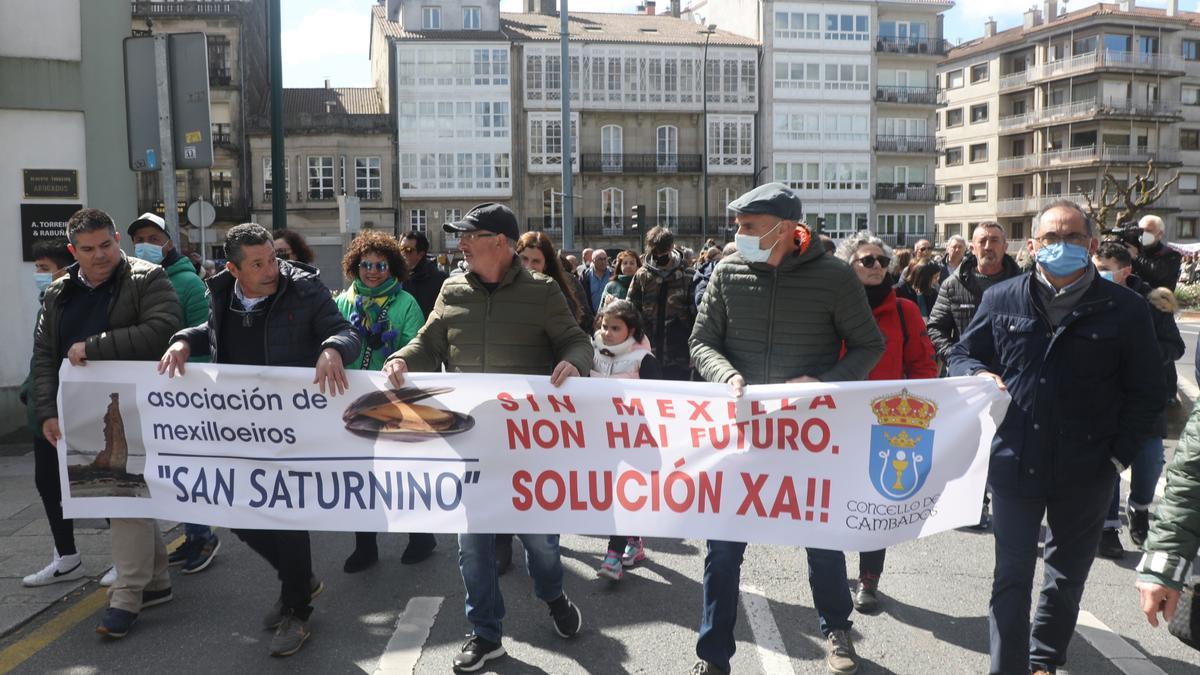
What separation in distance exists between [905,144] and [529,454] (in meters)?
59.3

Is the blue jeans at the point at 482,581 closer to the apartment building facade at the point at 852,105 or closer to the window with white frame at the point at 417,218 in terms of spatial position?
the window with white frame at the point at 417,218

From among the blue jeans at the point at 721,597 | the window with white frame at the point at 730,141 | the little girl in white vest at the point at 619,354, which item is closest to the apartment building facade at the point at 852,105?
the window with white frame at the point at 730,141

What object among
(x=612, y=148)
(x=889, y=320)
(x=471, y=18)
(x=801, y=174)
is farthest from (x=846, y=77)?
(x=889, y=320)

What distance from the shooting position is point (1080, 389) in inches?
146

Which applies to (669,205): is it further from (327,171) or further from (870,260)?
(870,260)

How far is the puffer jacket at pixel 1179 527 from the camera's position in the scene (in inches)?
108

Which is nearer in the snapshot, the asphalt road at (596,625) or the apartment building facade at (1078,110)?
the asphalt road at (596,625)

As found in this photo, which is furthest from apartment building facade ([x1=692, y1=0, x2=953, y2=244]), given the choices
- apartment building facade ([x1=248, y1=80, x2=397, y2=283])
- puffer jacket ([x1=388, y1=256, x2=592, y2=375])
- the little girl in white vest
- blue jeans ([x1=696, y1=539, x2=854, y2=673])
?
blue jeans ([x1=696, y1=539, x2=854, y2=673])

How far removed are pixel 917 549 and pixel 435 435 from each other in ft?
11.5

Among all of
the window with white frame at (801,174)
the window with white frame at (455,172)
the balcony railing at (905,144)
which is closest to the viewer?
the window with white frame at (455,172)

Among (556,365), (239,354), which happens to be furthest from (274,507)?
(556,365)

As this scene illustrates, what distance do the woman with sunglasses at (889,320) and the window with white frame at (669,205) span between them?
4892 centimetres

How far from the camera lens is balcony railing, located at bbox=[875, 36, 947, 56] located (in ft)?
192

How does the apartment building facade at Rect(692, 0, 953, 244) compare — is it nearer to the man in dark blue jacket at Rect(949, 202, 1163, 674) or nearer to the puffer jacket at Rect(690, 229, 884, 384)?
the puffer jacket at Rect(690, 229, 884, 384)
